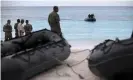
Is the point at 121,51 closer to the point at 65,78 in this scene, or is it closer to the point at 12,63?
the point at 65,78

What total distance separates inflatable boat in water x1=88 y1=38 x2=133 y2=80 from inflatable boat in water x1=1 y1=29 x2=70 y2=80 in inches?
39.2

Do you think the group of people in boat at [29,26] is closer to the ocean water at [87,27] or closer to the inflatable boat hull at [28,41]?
the inflatable boat hull at [28,41]

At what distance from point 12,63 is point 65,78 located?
4.22 ft

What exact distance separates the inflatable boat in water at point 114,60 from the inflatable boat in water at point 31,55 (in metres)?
1.00

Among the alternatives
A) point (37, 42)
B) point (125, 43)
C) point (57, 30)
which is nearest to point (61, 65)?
point (37, 42)

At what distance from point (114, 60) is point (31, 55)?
1485 mm

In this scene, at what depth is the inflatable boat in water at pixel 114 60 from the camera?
4984 mm

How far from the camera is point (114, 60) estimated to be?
5.09 meters

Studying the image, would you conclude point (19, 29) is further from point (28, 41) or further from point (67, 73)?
point (67, 73)

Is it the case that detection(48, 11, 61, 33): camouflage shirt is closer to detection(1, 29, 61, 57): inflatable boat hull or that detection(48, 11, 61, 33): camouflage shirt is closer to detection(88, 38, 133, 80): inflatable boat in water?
detection(1, 29, 61, 57): inflatable boat hull

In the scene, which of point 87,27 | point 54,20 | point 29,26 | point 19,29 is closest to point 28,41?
point 54,20

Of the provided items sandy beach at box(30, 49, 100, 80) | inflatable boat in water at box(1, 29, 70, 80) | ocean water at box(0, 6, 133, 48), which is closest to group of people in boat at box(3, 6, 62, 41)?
inflatable boat in water at box(1, 29, 70, 80)

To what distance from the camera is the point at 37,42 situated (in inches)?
291

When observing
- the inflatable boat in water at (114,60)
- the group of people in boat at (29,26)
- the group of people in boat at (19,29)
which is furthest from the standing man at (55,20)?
the inflatable boat in water at (114,60)
